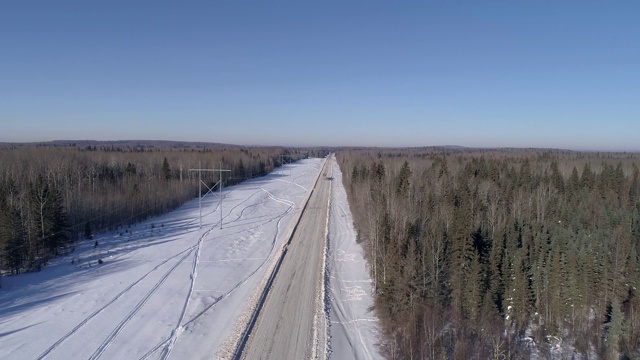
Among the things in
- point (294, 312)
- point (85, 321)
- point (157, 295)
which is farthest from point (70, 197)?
point (294, 312)

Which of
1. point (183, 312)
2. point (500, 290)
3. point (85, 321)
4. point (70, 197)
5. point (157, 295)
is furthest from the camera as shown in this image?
point (70, 197)

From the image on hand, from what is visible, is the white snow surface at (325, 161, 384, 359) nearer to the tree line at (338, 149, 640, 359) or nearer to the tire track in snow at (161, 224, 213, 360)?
the tree line at (338, 149, 640, 359)

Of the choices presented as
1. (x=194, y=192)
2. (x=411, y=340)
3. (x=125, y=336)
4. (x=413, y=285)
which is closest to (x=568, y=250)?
(x=413, y=285)

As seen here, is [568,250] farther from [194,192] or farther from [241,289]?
[194,192]

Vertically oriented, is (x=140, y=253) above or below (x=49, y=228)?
below

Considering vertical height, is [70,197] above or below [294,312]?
above

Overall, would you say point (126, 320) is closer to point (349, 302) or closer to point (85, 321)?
point (85, 321)

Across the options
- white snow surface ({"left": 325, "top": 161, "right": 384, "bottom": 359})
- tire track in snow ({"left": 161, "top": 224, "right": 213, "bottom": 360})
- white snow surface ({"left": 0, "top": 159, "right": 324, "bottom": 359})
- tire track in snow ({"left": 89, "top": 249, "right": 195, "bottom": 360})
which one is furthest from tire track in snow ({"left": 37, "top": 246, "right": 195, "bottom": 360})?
white snow surface ({"left": 325, "top": 161, "right": 384, "bottom": 359})
